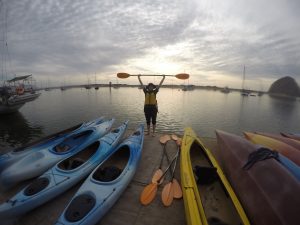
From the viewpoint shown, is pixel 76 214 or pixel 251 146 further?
pixel 251 146

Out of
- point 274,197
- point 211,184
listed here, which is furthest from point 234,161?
point 274,197

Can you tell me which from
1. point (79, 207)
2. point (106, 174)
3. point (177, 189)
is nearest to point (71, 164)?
point (106, 174)

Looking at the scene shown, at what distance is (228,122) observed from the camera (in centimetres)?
2281

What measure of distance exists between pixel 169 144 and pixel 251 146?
9.67 feet

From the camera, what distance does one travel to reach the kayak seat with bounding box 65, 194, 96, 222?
9.40 feet

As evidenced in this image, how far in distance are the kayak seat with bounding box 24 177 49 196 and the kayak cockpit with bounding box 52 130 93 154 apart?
206 cm

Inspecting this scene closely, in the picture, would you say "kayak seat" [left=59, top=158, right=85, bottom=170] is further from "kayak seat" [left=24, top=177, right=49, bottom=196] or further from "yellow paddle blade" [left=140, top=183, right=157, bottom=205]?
"yellow paddle blade" [left=140, top=183, right=157, bottom=205]

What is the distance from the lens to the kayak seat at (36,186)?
3.50m

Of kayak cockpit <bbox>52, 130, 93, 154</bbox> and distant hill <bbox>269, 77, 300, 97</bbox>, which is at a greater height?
distant hill <bbox>269, 77, 300, 97</bbox>

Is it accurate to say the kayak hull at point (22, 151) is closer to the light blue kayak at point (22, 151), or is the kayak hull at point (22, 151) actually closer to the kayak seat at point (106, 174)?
the light blue kayak at point (22, 151)

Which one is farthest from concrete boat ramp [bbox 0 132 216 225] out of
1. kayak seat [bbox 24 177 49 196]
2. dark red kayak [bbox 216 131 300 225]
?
dark red kayak [bbox 216 131 300 225]

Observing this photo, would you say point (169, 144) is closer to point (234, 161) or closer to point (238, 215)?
point (234, 161)

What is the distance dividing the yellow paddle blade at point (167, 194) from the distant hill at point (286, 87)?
149781 millimetres

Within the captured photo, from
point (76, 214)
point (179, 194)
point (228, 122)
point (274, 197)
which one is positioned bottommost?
point (228, 122)
